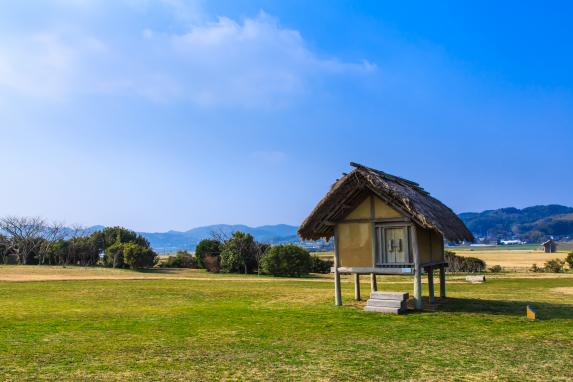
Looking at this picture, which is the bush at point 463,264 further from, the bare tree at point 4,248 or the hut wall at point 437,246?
the bare tree at point 4,248

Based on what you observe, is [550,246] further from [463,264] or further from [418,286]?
[418,286]

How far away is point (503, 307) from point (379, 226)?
623 centimetres

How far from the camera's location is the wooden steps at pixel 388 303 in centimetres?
1820

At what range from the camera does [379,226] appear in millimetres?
20109

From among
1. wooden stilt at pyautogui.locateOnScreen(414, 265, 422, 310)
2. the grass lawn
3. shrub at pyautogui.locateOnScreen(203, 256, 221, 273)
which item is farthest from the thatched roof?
shrub at pyautogui.locateOnScreen(203, 256, 221, 273)

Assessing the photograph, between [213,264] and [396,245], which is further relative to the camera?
[213,264]

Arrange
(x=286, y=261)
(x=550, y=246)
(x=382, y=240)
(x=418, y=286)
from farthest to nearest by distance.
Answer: (x=550, y=246) → (x=286, y=261) → (x=382, y=240) → (x=418, y=286)

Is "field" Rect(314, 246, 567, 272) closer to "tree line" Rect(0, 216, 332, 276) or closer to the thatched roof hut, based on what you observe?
"tree line" Rect(0, 216, 332, 276)

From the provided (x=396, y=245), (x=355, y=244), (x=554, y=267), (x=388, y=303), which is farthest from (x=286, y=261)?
(x=554, y=267)

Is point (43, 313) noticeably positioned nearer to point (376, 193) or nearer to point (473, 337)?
point (376, 193)

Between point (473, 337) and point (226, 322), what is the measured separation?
8036mm

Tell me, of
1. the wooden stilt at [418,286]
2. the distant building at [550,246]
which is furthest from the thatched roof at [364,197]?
the distant building at [550,246]

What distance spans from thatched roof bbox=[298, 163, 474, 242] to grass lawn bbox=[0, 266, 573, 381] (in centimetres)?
344

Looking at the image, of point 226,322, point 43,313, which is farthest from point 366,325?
point 43,313
